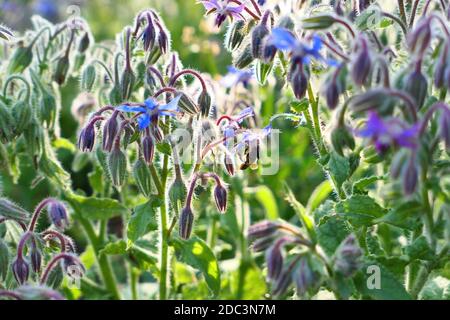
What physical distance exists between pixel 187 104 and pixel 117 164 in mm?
266

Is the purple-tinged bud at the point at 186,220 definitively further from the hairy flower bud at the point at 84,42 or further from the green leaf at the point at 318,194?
the hairy flower bud at the point at 84,42

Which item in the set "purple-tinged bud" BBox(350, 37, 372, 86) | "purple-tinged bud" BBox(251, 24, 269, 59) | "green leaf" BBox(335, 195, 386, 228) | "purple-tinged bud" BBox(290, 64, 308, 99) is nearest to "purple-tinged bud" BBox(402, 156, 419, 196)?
"purple-tinged bud" BBox(350, 37, 372, 86)

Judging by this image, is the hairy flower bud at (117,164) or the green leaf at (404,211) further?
the hairy flower bud at (117,164)

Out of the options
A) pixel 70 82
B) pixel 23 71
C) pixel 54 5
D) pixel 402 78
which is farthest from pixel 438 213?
pixel 54 5

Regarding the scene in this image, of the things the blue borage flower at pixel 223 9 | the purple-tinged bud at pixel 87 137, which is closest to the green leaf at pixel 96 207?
the purple-tinged bud at pixel 87 137

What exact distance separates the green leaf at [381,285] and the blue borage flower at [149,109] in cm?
66

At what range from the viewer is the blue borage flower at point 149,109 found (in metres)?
2.13

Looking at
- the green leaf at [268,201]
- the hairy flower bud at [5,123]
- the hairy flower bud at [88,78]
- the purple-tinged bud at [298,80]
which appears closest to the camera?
the purple-tinged bud at [298,80]

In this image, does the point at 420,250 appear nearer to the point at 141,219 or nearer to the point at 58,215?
the point at 141,219

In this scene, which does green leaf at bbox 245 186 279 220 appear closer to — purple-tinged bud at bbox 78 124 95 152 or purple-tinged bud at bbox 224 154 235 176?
purple-tinged bud at bbox 224 154 235 176

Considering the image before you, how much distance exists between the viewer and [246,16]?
95.0 inches
